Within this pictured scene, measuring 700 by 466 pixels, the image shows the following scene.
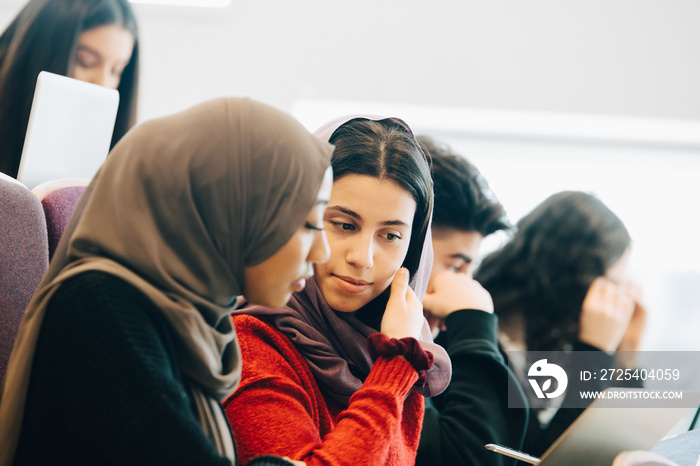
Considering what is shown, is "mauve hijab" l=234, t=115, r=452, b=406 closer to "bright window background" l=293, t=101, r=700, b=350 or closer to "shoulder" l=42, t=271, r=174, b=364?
"shoulder" l=42, t=271, r=174, b=364

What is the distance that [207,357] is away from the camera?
2.22 feet

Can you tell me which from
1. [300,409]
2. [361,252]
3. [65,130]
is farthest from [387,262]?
[65,130]

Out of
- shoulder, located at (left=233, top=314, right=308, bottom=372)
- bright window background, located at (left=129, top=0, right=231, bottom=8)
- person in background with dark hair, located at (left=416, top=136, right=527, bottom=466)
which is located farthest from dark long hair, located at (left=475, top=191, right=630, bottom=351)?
bright window background, located at (left=129, top=0, right=231, bottom=8)

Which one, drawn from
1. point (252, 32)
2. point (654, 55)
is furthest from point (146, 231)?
point (654, 55)

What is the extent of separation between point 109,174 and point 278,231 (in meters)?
0.19

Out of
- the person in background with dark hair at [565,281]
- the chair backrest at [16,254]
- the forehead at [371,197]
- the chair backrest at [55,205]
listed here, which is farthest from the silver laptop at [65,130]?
the person in background with dark hair at [565,281]

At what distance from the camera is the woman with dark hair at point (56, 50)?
5.68ft

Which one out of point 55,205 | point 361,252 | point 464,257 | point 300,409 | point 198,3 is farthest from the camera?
point 198,3

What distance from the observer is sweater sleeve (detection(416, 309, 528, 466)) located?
1245mm

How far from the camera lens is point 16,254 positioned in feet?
3.18

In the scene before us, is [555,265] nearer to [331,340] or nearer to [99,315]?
[331,340]

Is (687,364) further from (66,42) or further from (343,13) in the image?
(66,42)

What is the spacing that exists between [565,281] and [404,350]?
1.14 meters

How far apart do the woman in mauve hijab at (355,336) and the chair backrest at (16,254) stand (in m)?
0.32
